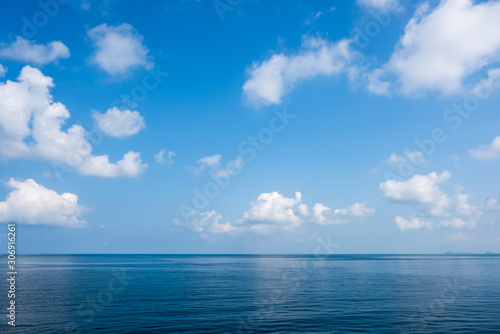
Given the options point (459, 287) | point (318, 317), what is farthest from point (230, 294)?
point (459, 287)

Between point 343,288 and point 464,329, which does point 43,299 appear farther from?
point 464,329

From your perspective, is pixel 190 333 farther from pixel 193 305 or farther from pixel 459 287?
pixel 459 287

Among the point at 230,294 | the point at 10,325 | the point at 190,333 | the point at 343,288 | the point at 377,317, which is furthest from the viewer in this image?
the point at 343,288

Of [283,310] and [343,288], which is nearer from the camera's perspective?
[283,310]

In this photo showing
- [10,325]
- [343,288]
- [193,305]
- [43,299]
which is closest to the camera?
[10,325]

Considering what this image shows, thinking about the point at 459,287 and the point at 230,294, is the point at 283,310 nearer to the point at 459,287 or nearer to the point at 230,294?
the point at 230,294

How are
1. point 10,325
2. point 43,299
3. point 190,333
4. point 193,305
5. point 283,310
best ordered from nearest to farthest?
point 190,333, point 10,325, point 283,310, point 193,305, point 43,299

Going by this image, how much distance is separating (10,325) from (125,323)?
46.3 feet

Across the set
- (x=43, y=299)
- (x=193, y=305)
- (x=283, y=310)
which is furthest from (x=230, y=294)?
(x=43, y=299)

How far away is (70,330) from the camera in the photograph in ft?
134

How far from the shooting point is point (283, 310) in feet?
172

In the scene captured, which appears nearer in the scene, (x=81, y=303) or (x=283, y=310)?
(x=283, y=310)

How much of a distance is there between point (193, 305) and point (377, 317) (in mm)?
28885

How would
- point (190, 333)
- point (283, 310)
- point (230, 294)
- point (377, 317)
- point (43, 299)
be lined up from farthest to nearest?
point (230, 294), point (43, 299), point (283, 310), point (377, 317), point (190, 333)
